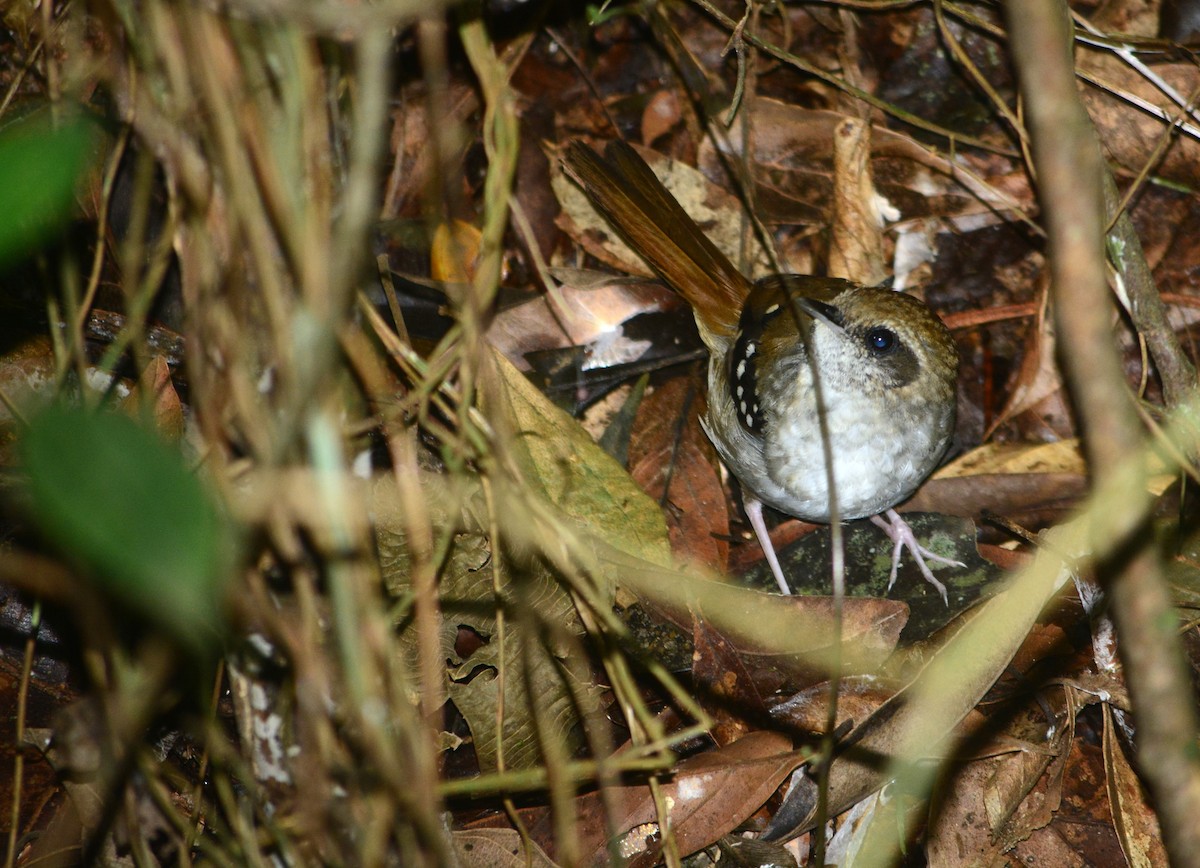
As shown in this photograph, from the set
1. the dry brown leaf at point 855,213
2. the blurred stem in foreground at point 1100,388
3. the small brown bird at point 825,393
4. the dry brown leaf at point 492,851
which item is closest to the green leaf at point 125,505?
the blurred stem in foreground at point 1100,388

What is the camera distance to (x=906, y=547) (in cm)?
352

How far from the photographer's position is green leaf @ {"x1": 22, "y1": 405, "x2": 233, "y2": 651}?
2.76 ft

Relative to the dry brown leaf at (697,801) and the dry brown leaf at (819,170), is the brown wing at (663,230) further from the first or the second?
the dry brown leaf at (697,801)

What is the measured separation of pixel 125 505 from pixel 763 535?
288cm

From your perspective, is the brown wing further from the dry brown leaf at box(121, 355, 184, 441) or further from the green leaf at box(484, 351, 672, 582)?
the dry brown leaf at box(121, 355, 184, 441)

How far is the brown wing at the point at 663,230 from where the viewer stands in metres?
3.68

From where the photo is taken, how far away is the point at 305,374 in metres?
1.37

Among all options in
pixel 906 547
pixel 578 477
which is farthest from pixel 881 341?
pixel 578 477

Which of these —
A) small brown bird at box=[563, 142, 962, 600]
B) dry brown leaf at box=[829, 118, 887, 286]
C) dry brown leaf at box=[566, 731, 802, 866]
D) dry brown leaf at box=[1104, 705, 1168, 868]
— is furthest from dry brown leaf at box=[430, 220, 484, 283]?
dry brown leaf at box=[1104, 705, 1168, 868]

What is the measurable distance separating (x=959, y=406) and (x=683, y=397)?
1132 mm

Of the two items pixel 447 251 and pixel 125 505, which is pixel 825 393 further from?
pixel 125 505

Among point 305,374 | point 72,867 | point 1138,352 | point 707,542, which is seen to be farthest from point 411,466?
point 1138,352

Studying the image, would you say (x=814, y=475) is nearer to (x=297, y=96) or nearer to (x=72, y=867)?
(x=297, y=96)

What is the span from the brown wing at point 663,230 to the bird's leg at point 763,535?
2.22 feet
